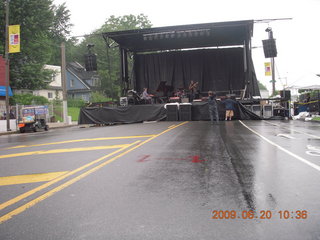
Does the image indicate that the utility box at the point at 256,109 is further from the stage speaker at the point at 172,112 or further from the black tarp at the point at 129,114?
the black tarp at the point at 129,114

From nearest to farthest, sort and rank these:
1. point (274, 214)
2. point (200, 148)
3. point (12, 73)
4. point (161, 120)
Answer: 1. point (274, 214)
2. point (200, 148)
3. point (161, 120)
4. point (12, 73)

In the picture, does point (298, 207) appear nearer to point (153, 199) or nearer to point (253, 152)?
point (153, 199)

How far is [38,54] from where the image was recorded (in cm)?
3609

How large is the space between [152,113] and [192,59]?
30.5 feet

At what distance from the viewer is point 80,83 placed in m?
59.0

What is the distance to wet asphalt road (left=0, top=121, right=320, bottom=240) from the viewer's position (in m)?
3.13

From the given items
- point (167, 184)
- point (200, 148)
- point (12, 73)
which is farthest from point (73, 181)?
point (12, 73)

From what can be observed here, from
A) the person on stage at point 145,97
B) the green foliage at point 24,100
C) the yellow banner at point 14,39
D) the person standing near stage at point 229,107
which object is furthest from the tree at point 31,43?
the person standing near stage at point 229,107

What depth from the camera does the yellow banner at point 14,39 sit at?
71.7 feet

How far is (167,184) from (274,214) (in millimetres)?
1742

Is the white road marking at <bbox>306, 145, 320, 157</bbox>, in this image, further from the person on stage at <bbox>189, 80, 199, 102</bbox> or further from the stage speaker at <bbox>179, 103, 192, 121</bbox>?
the person on stage at <bbox>189, 80, 199, 102</bbox>
